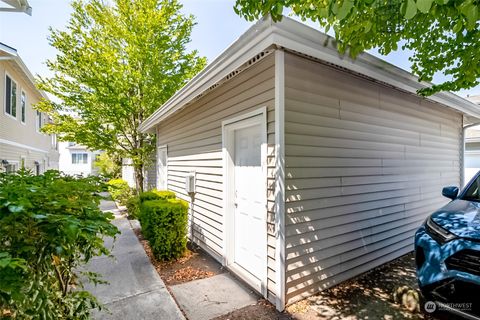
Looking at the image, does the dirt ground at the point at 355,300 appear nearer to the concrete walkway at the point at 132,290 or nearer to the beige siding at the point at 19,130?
the concrete walkway at the point at 132,290

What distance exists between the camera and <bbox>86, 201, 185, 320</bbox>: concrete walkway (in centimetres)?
285

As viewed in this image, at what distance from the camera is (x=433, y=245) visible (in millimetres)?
2596

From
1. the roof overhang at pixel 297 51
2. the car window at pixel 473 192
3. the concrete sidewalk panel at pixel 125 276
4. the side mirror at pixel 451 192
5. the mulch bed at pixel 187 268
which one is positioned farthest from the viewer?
the mulch bed at pixel 187 268

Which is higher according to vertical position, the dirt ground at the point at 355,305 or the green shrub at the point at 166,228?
the green shrub at the point at 166,228

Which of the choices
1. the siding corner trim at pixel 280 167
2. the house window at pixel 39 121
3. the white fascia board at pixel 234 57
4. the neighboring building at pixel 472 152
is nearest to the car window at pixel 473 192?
the siding corner trim at pixel 280 167

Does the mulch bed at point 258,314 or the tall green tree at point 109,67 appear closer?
the mulch bed at point 258,314

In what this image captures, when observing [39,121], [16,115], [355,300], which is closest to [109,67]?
[16,115]

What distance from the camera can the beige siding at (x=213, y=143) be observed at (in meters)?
3.09

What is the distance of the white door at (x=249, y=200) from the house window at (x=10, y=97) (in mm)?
9538

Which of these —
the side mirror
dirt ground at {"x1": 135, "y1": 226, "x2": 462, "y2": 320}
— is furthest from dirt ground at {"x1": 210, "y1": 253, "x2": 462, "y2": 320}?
the side mirror

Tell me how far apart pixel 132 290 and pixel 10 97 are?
32.4 feet

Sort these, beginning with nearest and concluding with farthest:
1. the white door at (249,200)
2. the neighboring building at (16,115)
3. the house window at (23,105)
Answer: the white door at (249,200), the neighboring building at (16,115), the house window at (23,105)

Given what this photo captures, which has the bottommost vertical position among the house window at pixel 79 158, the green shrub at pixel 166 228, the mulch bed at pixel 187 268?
the mulch bed at pixel 187 268

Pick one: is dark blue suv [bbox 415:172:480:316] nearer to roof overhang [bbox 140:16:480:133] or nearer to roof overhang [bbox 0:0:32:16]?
roof overhang [bbox 140:16:480:133]
